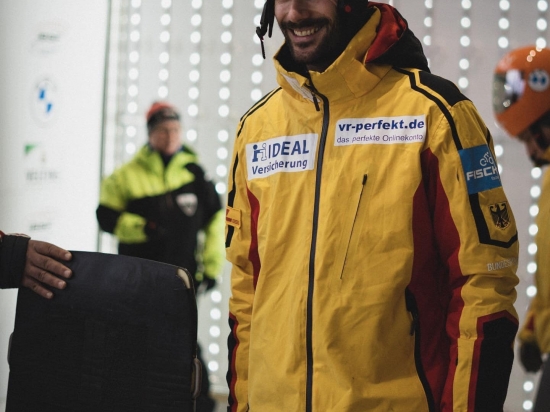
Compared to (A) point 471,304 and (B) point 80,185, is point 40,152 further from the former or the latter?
(A) point 471,304

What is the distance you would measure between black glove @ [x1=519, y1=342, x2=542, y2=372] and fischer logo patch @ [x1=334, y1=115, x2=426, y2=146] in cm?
179

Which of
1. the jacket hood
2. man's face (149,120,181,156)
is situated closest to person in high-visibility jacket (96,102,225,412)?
man's face (149,120,181,156)

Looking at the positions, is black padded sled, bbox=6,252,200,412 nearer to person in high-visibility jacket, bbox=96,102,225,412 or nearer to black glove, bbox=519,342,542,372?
black glove, bbox=519,342,542,372

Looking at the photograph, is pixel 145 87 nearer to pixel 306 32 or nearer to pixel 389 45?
pixel 306 32

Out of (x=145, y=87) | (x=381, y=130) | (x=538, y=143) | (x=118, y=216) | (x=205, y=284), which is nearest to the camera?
(x=381, y=130)

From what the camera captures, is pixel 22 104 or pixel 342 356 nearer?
pixel 342 356

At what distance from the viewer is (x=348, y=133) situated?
1721 mm

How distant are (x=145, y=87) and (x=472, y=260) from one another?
13.4ft

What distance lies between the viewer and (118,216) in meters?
4.27

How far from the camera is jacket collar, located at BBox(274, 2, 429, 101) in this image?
1.71 meters

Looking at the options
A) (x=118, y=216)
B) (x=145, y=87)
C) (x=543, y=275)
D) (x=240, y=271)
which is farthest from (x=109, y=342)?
(x=145, y=87)

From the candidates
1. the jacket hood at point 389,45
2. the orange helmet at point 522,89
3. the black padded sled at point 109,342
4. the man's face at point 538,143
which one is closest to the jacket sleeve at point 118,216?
the orange helmet at point 522,89

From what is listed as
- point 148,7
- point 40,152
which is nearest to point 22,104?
point 40,152

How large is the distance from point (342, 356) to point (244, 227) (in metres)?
0.46
